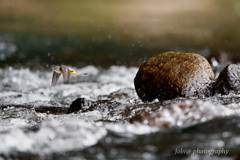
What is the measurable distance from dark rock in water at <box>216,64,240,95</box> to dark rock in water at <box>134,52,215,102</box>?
17 centimetres

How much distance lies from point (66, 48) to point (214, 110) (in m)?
11.4

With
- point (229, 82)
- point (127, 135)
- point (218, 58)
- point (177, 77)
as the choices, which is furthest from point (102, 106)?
point (218, 58)

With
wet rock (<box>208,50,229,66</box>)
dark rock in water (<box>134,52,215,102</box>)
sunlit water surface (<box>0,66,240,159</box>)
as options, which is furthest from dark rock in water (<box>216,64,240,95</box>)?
wet rock (<box>208,50,229,66</box>)

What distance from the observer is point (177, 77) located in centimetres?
526

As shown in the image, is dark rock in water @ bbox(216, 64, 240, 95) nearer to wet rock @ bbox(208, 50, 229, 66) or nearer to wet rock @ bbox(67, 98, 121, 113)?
wet rock @ bbox(67, 98, 121, 113)

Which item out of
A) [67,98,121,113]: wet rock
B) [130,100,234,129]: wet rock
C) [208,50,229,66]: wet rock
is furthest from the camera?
[208,50,229,66]: wet rock

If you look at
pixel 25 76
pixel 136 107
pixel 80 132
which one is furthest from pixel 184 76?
pixel 25 76

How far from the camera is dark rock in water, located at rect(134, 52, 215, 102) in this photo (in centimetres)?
524

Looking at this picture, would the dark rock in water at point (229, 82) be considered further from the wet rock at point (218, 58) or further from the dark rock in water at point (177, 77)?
the wet rock at point (218, 58)

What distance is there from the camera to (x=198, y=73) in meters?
5.28

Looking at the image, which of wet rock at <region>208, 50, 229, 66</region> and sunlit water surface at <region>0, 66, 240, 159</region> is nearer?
sunlit water surface at <region>0, 66, 240, 159</region>

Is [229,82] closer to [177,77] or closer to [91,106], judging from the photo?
[177,77]

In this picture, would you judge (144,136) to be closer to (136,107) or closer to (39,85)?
(136,107)

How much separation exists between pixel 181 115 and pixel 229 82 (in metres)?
2.24
